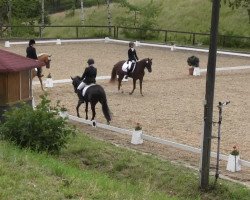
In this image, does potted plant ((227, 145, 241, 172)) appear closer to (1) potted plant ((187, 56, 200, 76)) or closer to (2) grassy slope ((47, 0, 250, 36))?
(1) potted plant ((187, 56, 200, 76))

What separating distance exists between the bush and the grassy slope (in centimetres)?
3266

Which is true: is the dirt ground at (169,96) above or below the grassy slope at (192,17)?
below

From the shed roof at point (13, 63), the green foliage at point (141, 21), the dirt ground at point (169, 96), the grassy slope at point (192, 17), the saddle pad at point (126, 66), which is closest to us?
the shed roof at point (13, 63)

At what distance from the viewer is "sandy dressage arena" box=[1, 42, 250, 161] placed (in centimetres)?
1512

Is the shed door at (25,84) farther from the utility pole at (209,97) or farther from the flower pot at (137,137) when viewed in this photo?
the utility pole at (209,97)

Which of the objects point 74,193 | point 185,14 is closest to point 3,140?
point 74,193

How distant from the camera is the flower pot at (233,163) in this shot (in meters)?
11.0

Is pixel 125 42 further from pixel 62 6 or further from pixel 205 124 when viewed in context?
pixel 62 6

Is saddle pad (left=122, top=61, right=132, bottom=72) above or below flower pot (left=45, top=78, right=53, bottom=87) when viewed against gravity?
above

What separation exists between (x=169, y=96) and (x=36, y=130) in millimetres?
10932

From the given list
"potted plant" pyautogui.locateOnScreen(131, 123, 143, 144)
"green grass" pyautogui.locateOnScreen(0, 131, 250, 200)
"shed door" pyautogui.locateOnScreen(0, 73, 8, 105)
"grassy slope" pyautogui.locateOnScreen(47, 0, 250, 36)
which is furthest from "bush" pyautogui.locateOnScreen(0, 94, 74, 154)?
"grassy slope" pyautogui.locateOnScreen(47, 0, 250, 36)

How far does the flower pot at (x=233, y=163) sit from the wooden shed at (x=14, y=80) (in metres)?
6.16

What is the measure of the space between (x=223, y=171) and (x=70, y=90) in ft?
37.0

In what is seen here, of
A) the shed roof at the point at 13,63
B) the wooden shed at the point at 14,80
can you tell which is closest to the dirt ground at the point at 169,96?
the wooden shed at the point at 14,80
